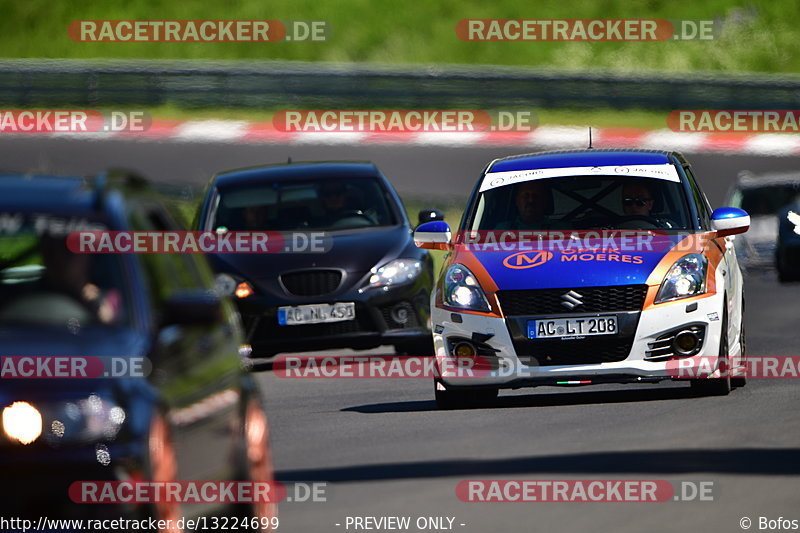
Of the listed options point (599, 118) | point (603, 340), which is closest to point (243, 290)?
point (603, 340)

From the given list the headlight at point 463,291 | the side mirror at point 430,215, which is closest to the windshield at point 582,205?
the headlight at point 463,291

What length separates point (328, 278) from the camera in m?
14.8

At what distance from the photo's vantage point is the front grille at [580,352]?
11.5 metres

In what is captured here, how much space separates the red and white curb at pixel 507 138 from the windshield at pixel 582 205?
1755 centimetres

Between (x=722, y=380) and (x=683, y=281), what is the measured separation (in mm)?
753

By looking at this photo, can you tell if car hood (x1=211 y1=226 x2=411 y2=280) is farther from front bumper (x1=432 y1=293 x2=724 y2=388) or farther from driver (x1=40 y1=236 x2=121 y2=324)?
driver (x1=40 y1=236 x2=121 y2=324)

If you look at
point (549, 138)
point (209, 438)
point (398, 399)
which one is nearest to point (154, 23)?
point (549, 138)

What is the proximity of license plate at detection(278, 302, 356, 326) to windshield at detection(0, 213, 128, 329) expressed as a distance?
7.84m

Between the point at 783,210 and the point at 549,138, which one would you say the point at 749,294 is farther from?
the point at 549,138

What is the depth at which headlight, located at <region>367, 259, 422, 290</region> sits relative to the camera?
1483cm

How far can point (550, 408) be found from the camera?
39.5 ft

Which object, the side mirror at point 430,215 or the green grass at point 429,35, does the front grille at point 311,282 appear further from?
the green grass at point 429,35

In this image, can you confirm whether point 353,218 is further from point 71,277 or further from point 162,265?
point 71,277

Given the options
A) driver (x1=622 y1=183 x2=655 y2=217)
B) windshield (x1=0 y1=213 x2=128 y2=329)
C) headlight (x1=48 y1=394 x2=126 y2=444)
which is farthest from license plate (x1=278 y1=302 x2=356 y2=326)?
headlight (x1=48 y1=394 x2=126 y2=444)
